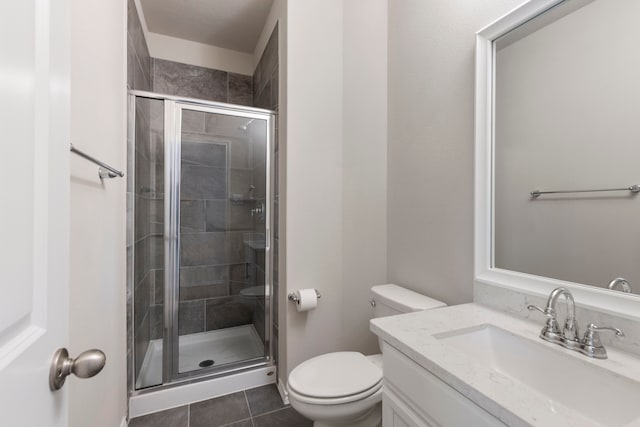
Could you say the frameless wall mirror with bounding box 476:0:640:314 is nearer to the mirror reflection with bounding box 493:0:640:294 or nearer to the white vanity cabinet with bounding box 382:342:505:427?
the mirror reflection with bounding box 493:0:640:294

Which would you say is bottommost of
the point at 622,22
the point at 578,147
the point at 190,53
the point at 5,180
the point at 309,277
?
the point at 309,277

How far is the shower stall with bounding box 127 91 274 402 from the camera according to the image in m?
1.74

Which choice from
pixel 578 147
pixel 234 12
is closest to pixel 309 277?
pixel 578 147

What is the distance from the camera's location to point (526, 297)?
992 millimetres

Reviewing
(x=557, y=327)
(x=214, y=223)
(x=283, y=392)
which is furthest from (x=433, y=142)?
(x=283, y=392)

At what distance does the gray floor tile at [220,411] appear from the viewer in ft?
5.18

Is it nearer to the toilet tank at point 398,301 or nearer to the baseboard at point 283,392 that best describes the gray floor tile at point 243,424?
the baseboard at point 283,392

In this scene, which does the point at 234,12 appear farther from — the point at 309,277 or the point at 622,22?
the point at 622,22

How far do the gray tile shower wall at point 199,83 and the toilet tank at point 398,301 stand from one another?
2.26 metres

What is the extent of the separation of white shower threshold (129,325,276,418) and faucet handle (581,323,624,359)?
1724 millimetres

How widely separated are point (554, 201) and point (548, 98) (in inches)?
14.5

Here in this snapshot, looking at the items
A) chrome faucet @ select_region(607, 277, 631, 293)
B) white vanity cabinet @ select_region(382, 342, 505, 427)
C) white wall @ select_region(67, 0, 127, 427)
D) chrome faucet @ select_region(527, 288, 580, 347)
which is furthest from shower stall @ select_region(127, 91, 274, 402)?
chrome faucet @ select_region(607, 277, 631, 293)

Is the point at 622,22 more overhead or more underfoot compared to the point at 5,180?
more overhead

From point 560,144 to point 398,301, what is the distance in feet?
3.00
